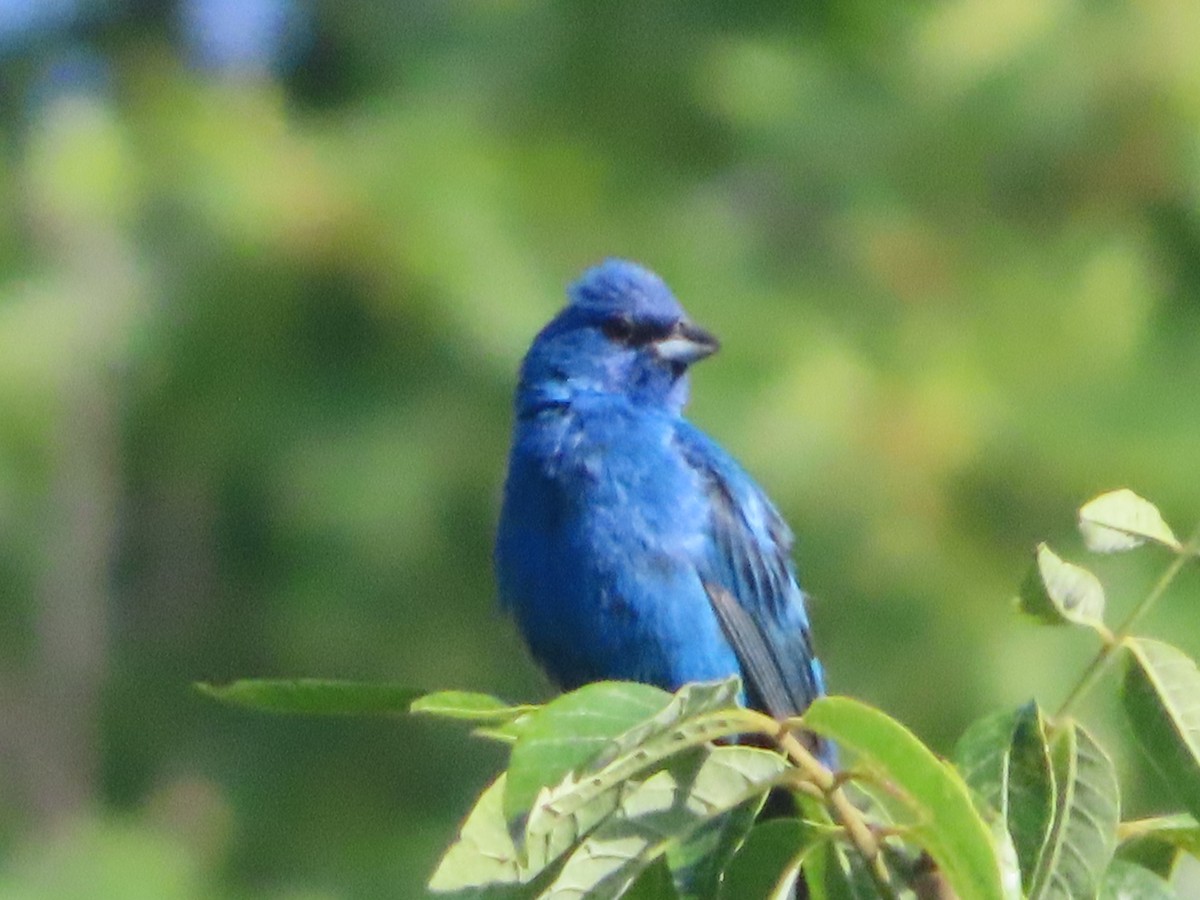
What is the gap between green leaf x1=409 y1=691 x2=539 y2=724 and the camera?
198 centimetres

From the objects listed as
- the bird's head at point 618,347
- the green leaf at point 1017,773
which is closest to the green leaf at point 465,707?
the green leaf at point 1017,773

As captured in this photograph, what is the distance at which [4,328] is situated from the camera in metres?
7.89

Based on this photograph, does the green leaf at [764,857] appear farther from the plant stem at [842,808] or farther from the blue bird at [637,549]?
the blue bird at [637,549]

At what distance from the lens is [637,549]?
363 centimetres

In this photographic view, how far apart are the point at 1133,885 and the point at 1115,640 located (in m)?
0.21

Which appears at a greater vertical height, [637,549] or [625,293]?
[625,293]

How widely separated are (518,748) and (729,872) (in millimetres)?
267

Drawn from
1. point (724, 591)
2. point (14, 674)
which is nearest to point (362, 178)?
point (14, 674)

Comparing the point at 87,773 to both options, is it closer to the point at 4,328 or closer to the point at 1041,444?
the point at 4,328

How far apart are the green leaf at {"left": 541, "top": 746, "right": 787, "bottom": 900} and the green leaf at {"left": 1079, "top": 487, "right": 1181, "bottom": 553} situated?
36cm

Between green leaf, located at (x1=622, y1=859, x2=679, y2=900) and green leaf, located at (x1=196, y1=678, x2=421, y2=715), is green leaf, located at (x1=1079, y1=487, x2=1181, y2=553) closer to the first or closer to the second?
green leaf, located at (x1=622, y1=859, x2=679, y2=900)

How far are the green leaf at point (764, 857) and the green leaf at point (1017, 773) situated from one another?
162 mm

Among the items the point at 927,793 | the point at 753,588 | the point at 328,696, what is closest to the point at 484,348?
the point at 753,588

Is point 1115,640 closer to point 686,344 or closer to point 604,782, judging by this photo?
point 604,782
